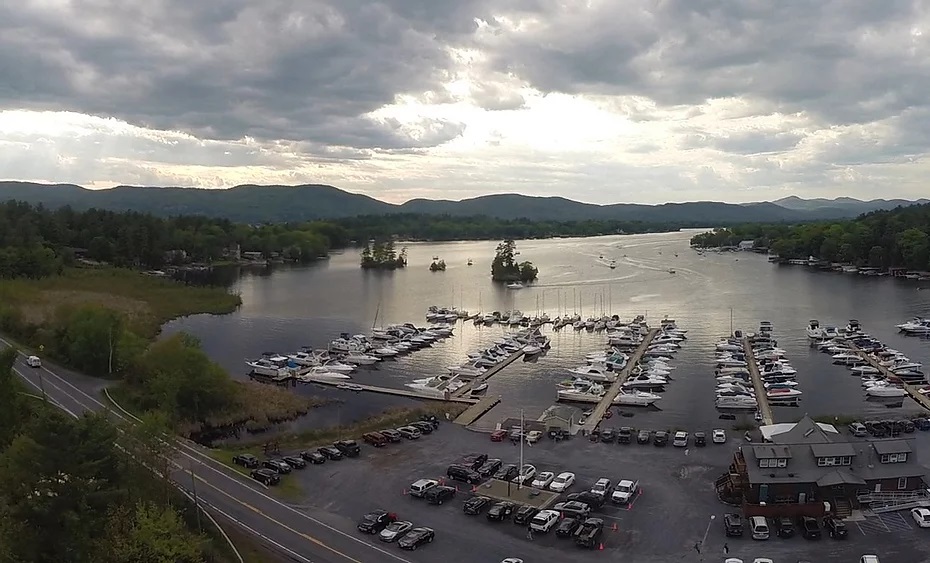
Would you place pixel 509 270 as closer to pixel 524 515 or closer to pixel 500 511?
pixel 500 511

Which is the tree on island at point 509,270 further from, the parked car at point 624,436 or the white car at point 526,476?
the white car at point 526,476

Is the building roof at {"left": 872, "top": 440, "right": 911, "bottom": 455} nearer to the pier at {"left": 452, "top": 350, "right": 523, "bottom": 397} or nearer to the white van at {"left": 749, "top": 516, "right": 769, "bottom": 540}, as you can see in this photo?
the white van at {"left": 749, "top": 516, "right": 769, "bottom": 540}

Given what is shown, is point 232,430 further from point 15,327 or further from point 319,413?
point 15,327

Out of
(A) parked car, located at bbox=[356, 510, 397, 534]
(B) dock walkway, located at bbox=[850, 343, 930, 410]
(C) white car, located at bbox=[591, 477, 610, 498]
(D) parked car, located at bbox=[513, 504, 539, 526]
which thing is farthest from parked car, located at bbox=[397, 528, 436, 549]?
(B) dock walkway, located at bbox=[850, 343, 930, 410]

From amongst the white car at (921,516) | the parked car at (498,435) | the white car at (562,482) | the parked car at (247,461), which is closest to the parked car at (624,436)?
the parked car at (498,435)

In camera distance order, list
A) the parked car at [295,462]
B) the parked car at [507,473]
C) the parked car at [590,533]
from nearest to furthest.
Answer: the parked car at [590,533], the parked car at [507,473], the parked car at [295,462]

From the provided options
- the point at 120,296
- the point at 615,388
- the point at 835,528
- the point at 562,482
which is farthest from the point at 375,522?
the point at 120,296
